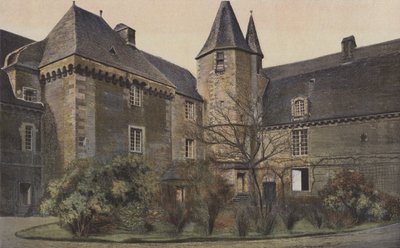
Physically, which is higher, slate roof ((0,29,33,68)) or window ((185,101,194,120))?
slate roof ((0,29,33,68))

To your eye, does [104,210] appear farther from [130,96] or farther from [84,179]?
[130,96]

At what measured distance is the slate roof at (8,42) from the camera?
984cm

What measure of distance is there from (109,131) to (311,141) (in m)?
8.10

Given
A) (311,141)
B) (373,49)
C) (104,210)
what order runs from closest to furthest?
(104,210), (373,49), (311,141)

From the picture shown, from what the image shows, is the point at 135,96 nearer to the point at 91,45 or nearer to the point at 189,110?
the point at 189,110

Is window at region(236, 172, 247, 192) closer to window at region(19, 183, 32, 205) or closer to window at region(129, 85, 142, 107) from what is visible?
window at region(129, 85, 142, 107)

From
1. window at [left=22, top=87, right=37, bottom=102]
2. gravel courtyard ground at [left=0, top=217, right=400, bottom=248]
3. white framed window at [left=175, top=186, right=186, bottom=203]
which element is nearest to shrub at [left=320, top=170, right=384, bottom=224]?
gravel courtyard ground at [left=0, top=217, right=400, bottom=248]

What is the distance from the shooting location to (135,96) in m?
14.1

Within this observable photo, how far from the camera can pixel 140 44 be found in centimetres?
1052

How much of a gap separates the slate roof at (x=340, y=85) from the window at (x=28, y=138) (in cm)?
849

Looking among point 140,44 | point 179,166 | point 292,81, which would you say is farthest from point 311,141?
point 140,44

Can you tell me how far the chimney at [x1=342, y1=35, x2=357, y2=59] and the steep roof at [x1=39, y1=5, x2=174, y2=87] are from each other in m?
6.56

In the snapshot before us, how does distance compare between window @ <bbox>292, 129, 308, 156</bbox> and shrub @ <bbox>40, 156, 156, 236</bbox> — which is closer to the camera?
shrub @ <bbox>40, 156, 156, 236</bbox>

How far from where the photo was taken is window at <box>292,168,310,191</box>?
13.9m
